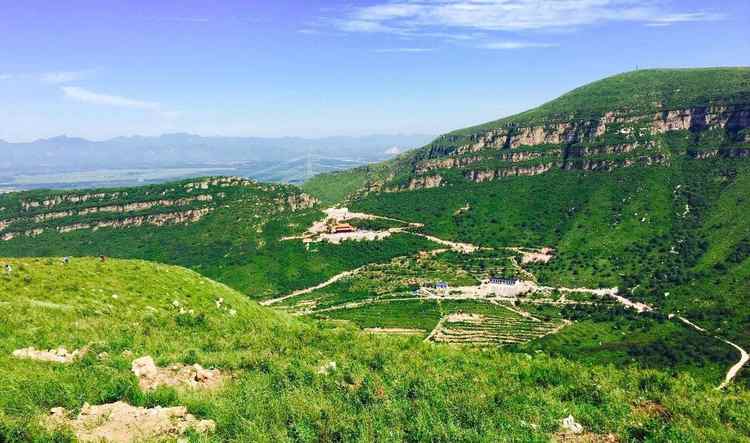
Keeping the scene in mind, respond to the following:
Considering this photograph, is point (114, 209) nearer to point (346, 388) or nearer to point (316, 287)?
point (316, 287)

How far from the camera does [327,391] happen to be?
11906 mm

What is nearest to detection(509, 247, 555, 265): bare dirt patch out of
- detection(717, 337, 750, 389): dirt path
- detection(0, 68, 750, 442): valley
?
detection(0, 68, 750, 442): valley

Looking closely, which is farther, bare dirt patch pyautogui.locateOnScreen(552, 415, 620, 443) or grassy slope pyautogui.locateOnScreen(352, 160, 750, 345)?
grassy slope pyautogui.locateOnScreen(352, 160, 750, 345)

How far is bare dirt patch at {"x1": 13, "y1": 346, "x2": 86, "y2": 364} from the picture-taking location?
13477 mm

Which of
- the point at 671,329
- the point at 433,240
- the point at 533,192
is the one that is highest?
the point at 533,192

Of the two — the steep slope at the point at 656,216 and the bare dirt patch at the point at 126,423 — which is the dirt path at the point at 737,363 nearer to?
the steep slope at the point at 656,216

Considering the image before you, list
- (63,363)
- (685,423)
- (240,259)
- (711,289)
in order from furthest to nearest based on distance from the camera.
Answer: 1. (240,259)
2. (711,289)
3. (63,363)
4. (685,423)

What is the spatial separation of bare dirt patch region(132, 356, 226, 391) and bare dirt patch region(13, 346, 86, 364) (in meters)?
3.03

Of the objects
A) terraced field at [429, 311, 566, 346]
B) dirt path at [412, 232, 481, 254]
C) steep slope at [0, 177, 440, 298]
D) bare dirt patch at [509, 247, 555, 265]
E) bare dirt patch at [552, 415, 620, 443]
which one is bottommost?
terraced field at [429, 311, 566, 346]

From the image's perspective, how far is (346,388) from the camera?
39.2 ft

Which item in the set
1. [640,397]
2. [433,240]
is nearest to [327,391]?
[640,397]

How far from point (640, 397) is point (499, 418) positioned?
5.14 meters

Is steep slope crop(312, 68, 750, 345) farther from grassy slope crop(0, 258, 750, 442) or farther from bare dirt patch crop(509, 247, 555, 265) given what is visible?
grassy slope crop(0, 258, 750, 442)

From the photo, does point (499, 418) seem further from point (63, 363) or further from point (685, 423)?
point (63, 363)
